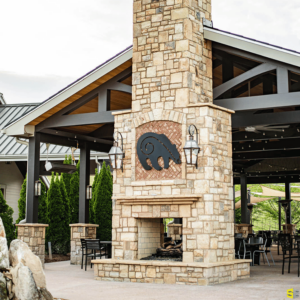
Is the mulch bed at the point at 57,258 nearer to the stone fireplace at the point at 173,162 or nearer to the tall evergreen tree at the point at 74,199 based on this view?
the tall evergreen tree at the point at 74,199

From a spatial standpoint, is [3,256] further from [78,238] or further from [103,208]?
[103,208]

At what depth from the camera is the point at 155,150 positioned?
33.1ft

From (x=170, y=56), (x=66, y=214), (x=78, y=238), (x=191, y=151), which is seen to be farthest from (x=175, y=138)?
(x=66, y=214)

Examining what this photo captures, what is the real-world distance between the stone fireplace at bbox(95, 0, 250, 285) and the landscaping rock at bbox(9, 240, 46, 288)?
2.82 meters

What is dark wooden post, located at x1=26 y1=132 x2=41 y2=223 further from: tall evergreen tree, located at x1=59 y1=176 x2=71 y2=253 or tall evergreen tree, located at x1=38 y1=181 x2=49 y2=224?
tall evergreen tree, located at x1=59 y1=176 x2=71 y2=253

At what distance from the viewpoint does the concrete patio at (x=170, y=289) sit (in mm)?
8039

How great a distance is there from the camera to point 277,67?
9.57 m

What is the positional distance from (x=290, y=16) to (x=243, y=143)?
19.4 m

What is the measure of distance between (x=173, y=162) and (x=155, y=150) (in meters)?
0.49

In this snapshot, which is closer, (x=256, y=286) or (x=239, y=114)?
(x=256, y=286)

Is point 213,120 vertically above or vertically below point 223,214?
above

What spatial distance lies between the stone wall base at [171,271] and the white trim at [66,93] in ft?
13.5

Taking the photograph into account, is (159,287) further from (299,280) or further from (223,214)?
(299,280)

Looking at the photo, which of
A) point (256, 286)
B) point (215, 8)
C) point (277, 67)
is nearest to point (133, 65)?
point (277, 67)
